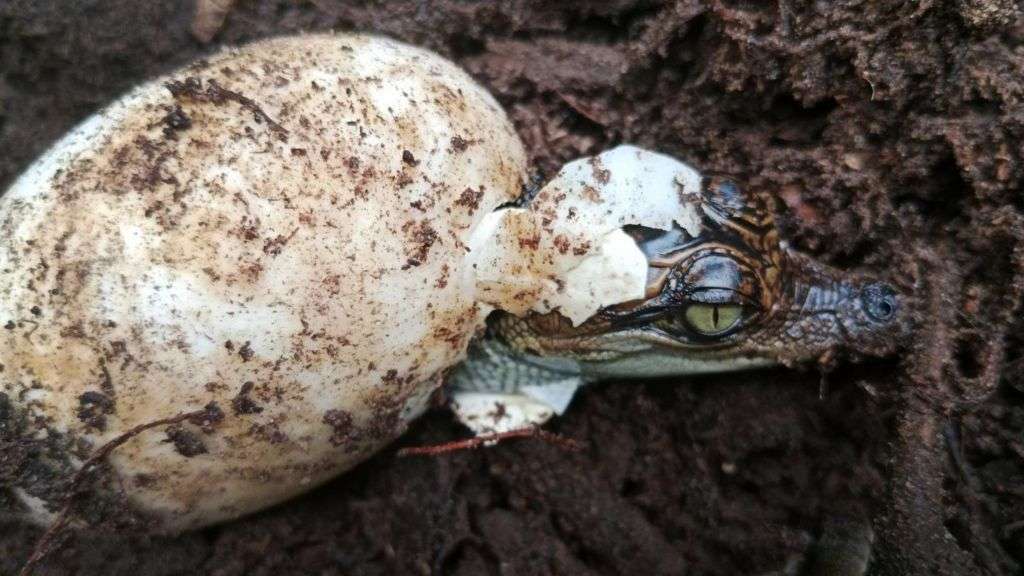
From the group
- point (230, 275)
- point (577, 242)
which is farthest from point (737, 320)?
point (230, 275)

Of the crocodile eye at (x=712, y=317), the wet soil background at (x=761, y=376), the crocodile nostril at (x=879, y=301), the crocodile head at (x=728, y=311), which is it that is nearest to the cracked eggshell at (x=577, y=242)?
the crocodile head at (x=728, y=311)

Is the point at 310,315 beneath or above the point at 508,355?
above

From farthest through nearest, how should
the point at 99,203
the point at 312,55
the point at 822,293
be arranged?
1. the point at 822,293
2. the point at 312,55
3. the point at 99,203

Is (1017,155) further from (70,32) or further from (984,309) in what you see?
(70,32)

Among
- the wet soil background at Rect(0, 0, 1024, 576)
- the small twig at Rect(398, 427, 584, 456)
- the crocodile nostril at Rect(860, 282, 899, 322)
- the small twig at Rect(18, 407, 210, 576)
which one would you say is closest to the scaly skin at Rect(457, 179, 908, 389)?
the crocodile nostril at Rect(860, 282, 899, 322)

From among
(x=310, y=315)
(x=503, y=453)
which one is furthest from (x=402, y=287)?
(x=503, y=453)

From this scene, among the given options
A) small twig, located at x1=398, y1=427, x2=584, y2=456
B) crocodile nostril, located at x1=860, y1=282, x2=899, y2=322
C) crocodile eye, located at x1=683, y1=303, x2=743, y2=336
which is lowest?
small twig, located at x1=398, y1=427, x2=584, y2=456

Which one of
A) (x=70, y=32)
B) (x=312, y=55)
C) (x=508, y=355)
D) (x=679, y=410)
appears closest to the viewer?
(x=312, y=55)

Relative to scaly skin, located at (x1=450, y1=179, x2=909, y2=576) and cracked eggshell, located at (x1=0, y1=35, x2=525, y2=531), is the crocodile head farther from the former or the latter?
cracked eggshell, located at (x1=0, y1=35, x2=525, y2=531)
